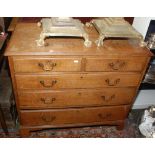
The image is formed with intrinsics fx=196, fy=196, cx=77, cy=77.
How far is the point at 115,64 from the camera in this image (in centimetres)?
153

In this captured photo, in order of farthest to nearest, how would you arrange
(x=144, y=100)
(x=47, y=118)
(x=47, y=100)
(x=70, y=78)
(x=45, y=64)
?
1. (x=144, y=100)
2. (x=47, y=118)
3. (x=47, y=100)
4. (x=70, y=78)
5. (x=45, y=64)

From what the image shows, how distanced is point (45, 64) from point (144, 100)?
149 centimetres

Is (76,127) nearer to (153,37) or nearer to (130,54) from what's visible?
(130,54)

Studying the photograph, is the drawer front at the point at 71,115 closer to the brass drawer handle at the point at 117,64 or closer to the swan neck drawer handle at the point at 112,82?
the swan neck drawer handle at the point at 112,82

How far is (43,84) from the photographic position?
1.55 meters

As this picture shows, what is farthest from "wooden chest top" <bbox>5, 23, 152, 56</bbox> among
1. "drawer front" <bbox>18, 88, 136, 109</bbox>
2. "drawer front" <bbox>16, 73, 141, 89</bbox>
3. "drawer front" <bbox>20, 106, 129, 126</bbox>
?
"drawer front" <bbox>20, 106, 129, 126</bbox>

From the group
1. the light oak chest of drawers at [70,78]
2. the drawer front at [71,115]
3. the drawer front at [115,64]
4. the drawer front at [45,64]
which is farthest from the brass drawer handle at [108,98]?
the drawer front at [45,64]

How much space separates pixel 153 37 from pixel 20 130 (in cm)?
155

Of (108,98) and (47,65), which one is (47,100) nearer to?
(47,65)

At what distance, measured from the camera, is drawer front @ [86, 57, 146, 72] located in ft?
4.89

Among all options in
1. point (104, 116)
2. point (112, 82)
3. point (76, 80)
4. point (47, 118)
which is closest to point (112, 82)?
point (112, 82)
